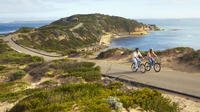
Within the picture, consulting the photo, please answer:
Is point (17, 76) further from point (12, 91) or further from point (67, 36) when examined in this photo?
point (67, 36)

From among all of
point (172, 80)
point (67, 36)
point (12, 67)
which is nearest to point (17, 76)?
point (12, 67)

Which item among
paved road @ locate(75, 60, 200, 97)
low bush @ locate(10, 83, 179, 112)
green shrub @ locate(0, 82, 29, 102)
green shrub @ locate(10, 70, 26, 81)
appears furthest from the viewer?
green shrub @ locate(10, 70, 26, 81)

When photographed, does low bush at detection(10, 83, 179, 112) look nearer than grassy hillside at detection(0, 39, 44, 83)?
Yes

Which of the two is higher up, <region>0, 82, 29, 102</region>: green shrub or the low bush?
the low bush

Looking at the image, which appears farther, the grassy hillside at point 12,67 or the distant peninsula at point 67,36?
the distant peninsula at point 67,36

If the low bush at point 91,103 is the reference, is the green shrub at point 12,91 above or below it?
below

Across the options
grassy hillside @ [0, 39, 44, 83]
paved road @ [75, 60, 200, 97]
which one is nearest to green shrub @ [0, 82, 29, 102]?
grassy hillside @ [0, 39, 44, 83]

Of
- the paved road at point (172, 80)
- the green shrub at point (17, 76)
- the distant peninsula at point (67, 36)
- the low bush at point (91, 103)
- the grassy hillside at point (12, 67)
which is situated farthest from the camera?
the distant peninsula at point (67, 36)

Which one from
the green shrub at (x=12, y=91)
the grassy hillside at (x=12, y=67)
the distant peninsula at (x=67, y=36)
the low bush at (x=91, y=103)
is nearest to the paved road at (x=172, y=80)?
the low bush at (x=91, y=103)

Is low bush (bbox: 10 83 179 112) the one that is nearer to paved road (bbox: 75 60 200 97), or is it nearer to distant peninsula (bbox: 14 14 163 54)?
paved road (bbox: 75 60 200 97)

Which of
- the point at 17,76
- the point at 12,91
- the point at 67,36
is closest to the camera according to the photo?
the point at 12,91

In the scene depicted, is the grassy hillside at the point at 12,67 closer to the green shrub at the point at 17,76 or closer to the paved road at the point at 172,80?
the green shrub at the point at 17,76

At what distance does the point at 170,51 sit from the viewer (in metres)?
17.8

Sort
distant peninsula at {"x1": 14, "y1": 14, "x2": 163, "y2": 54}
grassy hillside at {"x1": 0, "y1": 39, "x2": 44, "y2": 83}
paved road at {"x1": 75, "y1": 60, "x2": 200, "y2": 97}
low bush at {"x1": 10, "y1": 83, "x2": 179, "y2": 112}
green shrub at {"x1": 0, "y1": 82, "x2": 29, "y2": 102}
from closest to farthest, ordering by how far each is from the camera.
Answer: low bush at {"x1": 10, "y1": 83, "x2": 179, "y2": 112} → paved road at {"x1": 75, "y1": 60, "x2": 200, "y2": 97} → green shrub at {"x1": 0, "y1": 82, "x2": 29, "y2": 102} → grassy hillside at {"x1": 0, "y1": 39, "x2": 44, "y2": 83} → distant peninsula at {"x1": 14, "y1": 14, "x2": 163, "y2": 54}
